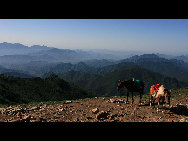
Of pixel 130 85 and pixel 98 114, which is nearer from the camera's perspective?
pixel 98 114

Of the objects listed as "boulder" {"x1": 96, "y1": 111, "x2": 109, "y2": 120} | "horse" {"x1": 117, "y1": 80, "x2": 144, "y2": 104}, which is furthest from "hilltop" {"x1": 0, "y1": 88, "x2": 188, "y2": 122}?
"horse" {"x1": 117, "y1": 80, "x2": 144, "y2": 104}

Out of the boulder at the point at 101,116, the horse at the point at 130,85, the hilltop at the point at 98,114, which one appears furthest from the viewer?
the horse at the point at 130,85

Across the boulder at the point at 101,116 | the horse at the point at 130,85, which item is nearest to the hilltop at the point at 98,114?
the boulder at the point at 101,116

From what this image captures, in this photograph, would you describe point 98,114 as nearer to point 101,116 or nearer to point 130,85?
point 101,116

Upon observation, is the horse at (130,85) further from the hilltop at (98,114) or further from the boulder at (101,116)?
the boulder at (101,116)

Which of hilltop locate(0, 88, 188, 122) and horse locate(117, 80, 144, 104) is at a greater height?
horse locate(117, 80, 144, 104)

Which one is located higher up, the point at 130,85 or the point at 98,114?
the point at 130,85

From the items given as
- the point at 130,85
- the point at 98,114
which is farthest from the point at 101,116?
the point at 130,85

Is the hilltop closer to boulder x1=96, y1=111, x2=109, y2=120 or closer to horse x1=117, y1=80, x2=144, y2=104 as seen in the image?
boulder x1=96, y1=111, x2=109, y2=120

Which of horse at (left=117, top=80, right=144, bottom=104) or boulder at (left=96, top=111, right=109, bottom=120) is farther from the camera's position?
horse at (left=117, top=80, right=144, bottom=104)
